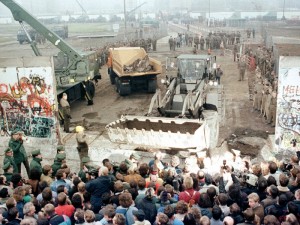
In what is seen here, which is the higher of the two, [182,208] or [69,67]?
[69,67]

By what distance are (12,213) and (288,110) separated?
713 centimetres

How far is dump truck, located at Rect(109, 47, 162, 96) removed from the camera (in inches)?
734

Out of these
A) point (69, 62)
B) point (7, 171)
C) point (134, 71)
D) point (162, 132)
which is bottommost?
point (162, 132)

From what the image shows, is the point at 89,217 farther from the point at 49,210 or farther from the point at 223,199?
the point at 223,199

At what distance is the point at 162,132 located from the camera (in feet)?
34.9

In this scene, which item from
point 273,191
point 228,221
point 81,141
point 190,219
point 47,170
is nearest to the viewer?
point 228,221

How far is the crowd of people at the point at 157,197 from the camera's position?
17.3ft

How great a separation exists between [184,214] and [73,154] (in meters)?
6.63

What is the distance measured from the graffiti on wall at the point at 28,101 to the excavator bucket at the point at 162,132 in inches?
76.1

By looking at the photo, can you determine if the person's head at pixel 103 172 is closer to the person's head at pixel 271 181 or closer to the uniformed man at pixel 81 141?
the person's head at pixel 271 181

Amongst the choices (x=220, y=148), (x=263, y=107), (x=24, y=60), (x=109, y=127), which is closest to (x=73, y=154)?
(x=109, y=127)

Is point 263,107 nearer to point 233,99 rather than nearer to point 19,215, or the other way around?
point 233,99

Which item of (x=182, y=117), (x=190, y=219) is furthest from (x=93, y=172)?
(x=182, y=117)

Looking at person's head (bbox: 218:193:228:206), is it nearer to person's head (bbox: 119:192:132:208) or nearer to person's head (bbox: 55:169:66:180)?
person's head (bbox: 119:192:132:208)
